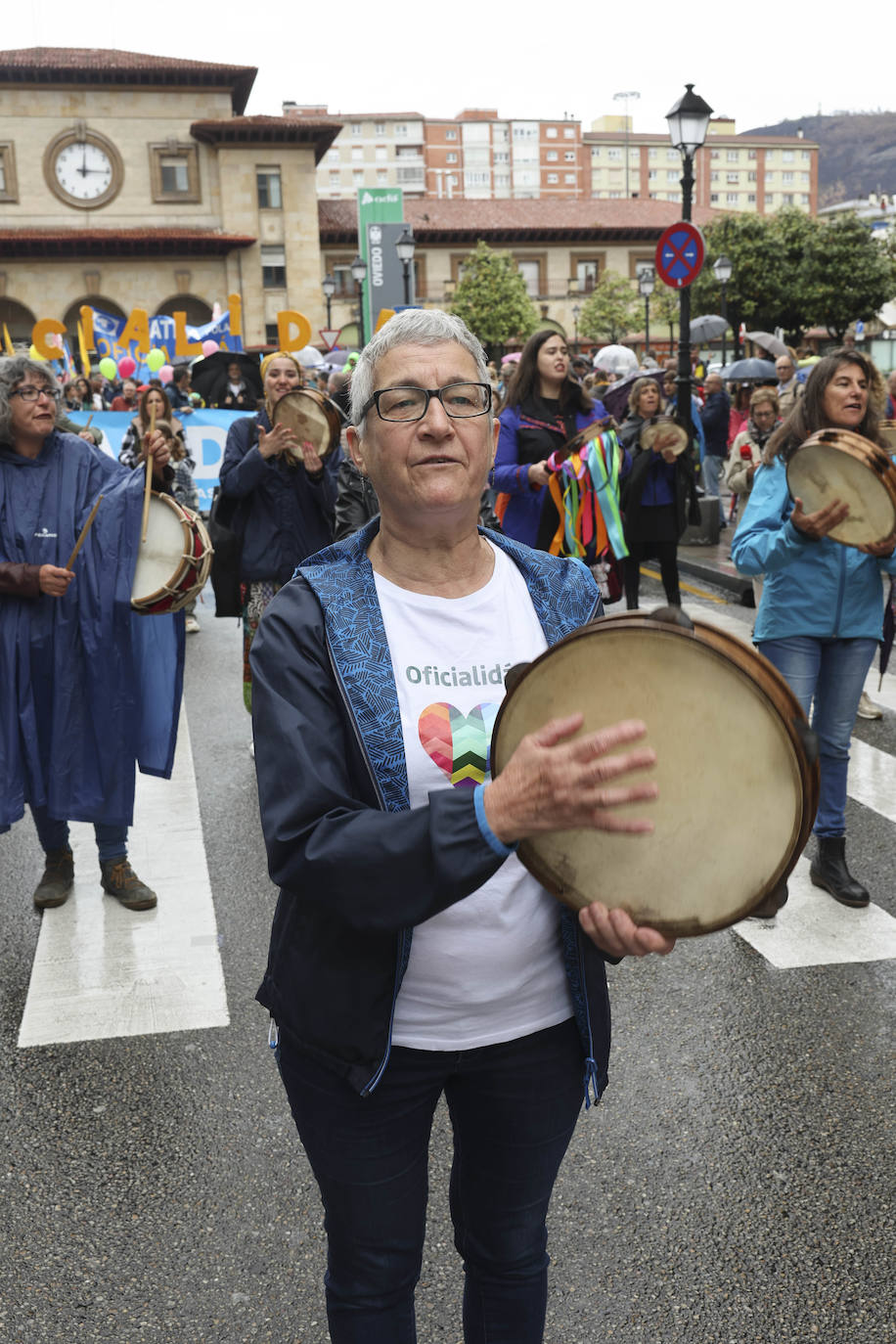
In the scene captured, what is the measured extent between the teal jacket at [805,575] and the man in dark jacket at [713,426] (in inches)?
452

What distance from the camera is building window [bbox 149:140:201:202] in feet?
175

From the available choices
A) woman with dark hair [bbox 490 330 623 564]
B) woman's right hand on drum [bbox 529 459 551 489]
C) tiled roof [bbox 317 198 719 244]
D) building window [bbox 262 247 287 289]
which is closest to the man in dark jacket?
woman with dark hair [bbox 490 330 623 564]

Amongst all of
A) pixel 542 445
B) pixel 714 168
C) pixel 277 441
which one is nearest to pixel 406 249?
pixel 542 445

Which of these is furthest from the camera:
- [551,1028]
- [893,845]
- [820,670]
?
[893,845]

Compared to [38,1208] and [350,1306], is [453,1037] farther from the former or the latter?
[38,1208]

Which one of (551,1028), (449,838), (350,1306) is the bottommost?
(350,1306)

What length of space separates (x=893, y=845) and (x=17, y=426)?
388 centimetres

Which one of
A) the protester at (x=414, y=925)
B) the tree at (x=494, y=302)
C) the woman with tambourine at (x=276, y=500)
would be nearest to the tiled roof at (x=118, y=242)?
the tree at (x=494, y=302)

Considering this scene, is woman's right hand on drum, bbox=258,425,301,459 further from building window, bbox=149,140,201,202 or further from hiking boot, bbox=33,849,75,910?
building window, bbox=149,140,201,202

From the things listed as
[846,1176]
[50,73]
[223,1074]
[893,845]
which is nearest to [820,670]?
[893,845]

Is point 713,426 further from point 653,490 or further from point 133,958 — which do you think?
point 133,958

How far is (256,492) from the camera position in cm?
582

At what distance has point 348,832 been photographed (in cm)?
155

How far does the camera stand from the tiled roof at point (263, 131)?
51.7 metres
